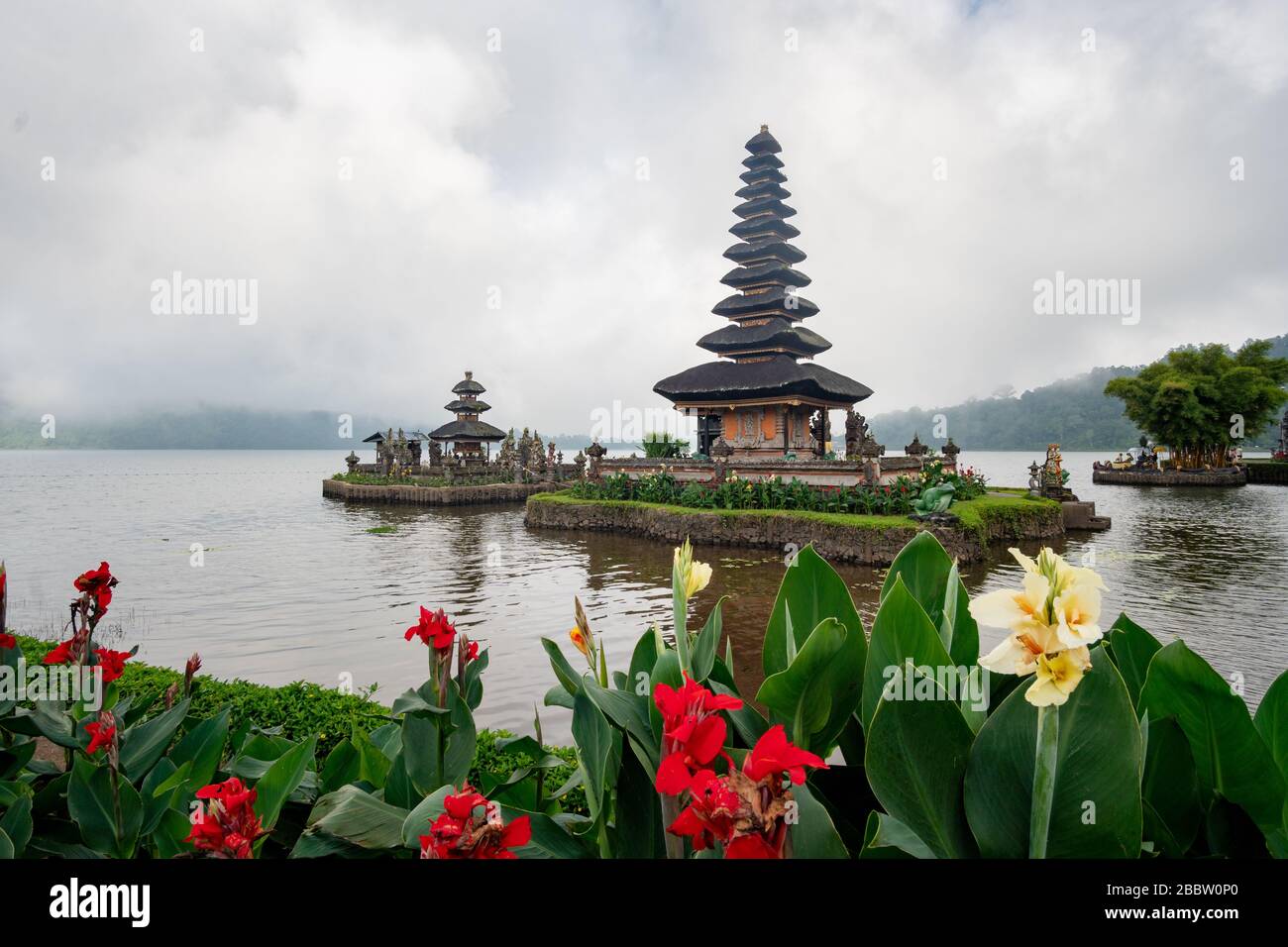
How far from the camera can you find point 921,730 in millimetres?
1079

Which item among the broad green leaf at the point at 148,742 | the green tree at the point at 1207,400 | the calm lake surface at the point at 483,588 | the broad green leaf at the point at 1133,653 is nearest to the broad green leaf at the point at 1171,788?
the broad green leaf at the point at 1133,653

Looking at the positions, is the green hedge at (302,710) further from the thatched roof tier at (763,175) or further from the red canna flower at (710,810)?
the thatched roof tier at (763,175)

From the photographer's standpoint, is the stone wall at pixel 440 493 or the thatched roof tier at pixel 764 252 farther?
the stone wall at pixel 440 493

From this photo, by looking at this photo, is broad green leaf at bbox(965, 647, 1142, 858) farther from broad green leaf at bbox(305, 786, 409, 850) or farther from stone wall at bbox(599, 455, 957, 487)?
stone wall at bbox(599, 455, 957, 487)

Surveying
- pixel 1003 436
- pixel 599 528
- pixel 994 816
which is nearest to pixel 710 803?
pixel 994 816

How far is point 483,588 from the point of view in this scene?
1257 cm

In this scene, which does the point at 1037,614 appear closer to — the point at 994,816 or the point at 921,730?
the point at 921,730

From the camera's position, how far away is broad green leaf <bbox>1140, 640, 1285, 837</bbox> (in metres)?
1.17

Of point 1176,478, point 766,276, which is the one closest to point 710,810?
point 766,276

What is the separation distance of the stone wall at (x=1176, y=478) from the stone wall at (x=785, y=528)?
1181 inches

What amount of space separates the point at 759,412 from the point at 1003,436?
107 meters

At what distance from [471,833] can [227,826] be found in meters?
0.55

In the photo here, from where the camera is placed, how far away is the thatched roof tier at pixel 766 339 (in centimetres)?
2527

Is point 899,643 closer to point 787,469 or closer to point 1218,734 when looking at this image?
point 1218,734
